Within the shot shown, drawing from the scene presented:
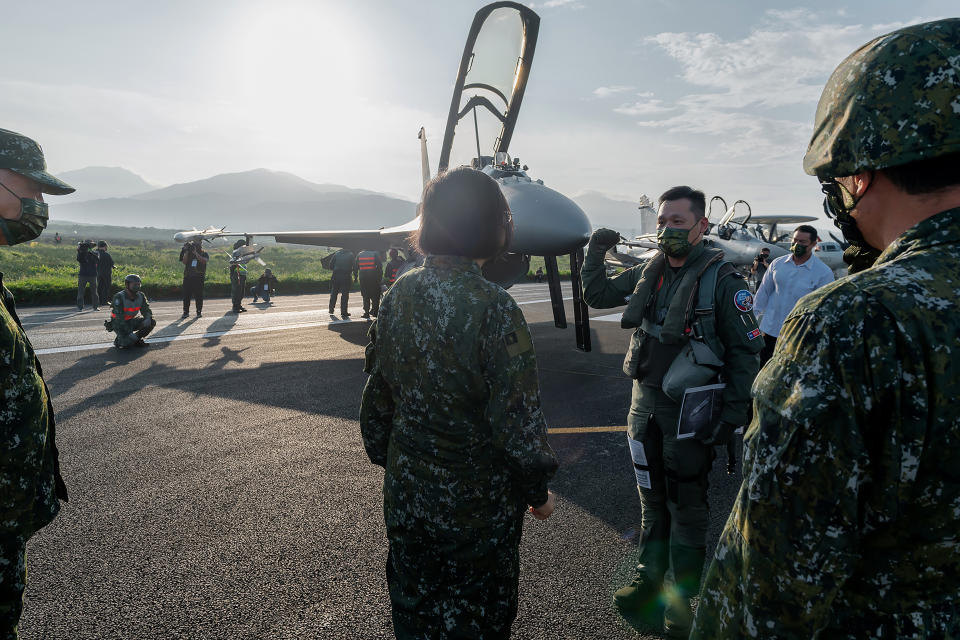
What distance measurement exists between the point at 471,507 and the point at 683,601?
1510mm

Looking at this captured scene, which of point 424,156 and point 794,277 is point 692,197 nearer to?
point 794,277

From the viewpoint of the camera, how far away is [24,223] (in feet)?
6.86

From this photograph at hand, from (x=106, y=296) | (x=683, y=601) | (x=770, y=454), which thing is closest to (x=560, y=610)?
(x=683, y=601)

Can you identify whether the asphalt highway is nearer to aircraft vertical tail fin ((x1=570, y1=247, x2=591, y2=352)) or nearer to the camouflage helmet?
aircraft vertical tail fin ((x1=570, y1=247, x2=591, y2=352))

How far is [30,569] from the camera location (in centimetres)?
281

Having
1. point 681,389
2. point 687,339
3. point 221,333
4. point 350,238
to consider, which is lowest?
point 221,333

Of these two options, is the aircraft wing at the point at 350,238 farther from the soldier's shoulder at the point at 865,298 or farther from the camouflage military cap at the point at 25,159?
the soldier's shoulder at the point at 865,298

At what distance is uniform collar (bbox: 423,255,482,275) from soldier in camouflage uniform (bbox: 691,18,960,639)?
1048mm

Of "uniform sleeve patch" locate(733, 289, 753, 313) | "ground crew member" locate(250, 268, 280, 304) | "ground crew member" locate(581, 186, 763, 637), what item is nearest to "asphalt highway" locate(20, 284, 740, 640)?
"ground crew member" locate(581, 186, 763, 637)

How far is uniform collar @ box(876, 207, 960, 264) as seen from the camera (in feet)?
2.77

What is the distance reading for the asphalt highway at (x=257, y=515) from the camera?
8.25 feet

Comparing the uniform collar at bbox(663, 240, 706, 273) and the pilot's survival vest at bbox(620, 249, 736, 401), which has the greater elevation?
the uniform collar at bbox(663, 240, 706, 273)

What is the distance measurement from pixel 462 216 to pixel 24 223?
186cm

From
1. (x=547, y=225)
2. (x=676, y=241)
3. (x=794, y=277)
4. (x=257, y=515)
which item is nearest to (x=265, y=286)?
(x=547, y=225)
